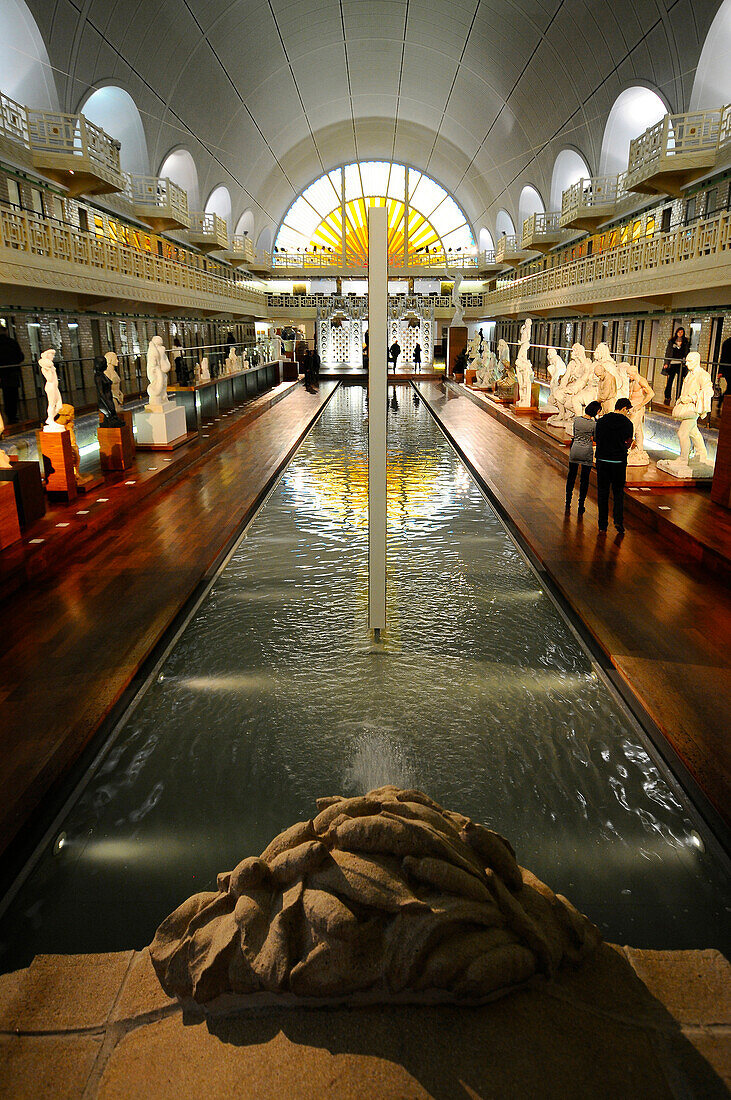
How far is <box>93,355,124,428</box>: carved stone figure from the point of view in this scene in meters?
11.0

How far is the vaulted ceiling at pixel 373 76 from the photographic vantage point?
755 inches

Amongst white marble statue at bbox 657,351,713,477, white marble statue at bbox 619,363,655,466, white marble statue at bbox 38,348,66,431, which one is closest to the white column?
white marble statue at bbox 38,348,66,431

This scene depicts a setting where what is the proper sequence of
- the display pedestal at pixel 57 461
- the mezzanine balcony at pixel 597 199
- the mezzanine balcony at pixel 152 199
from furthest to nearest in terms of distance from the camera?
1. the mezzanine balcony at pixel 152 199
2. the mezzanine balcony at pixel 597 199
3. the display pedestal at pixel 57 461

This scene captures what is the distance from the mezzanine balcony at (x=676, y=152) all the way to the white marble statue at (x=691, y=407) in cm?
886

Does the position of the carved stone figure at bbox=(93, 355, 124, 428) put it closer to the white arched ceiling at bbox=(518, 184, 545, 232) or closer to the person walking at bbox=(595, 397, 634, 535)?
the person walking at bbox=(595, 397, 634, 535)

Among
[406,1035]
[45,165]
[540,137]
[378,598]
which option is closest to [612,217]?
[540,137]

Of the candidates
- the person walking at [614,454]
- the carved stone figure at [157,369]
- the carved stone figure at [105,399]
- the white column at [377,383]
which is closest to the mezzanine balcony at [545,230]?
the carved stone figure at [157,369]

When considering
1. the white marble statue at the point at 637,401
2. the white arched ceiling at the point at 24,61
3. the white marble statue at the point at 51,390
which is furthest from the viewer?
the white arched ceiling at the point at 24,61

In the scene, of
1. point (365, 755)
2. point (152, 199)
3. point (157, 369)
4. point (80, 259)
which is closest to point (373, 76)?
point (152, 199)

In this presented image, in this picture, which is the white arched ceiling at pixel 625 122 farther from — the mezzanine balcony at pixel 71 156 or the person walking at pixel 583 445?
the person walking at pixel 583 445

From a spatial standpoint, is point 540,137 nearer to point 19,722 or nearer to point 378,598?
point 378,598

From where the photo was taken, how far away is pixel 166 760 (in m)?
4.04

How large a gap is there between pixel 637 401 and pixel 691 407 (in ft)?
3.42

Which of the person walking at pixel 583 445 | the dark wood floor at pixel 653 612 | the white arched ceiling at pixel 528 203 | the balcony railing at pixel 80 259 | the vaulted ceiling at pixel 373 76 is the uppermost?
the vaulted ceiling at pixel 373 76
